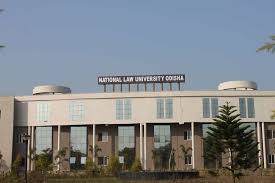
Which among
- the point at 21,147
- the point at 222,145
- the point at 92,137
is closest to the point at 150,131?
the point at 92,137

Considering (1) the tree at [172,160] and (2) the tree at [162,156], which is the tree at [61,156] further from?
(1) the tree at [172,160]

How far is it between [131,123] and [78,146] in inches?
354

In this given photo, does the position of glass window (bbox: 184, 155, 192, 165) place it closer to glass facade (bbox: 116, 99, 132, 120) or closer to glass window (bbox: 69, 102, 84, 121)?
glass facade (bbox: 116, 99, 132, 120)

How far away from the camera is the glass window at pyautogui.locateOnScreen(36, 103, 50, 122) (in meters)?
67.0

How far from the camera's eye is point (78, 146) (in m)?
67.6

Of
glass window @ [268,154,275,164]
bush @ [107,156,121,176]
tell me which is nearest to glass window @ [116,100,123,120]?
bush @ [107,156,121,176]

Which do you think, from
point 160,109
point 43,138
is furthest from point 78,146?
point 160,109

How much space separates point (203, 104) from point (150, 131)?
885 centimetres

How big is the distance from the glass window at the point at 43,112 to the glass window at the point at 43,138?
7.24 ft

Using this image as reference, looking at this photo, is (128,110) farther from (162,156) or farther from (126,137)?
(162,156)

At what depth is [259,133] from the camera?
212ft

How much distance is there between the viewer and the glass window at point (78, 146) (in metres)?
66.9

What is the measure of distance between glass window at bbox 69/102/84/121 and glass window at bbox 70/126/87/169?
8.25 ft

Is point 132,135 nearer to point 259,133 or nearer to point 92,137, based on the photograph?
point 92,137
